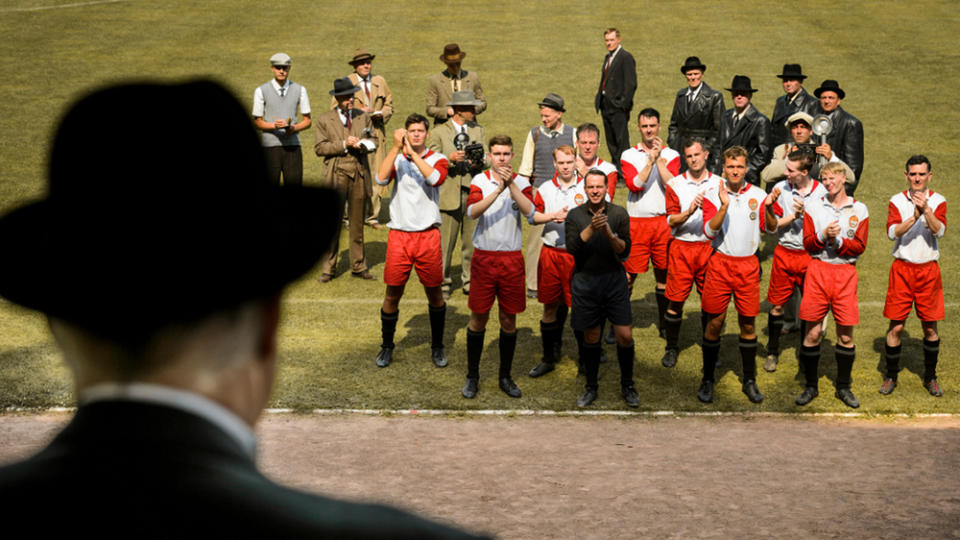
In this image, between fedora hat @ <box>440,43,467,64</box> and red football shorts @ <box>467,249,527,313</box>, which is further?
fedora hat @ <box>440,43,467,64</box>

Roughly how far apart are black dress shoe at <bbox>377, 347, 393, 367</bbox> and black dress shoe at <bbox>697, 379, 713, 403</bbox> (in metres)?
3.16

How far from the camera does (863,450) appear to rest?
863 centimetres

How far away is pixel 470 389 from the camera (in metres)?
9.83

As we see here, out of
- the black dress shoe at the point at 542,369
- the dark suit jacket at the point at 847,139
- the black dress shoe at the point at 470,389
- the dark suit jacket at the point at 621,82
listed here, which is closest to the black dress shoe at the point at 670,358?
the black dress shoe at the point at 542,369

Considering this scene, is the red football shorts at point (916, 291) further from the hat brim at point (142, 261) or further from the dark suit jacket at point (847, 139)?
the hat brim at point (142, 261)

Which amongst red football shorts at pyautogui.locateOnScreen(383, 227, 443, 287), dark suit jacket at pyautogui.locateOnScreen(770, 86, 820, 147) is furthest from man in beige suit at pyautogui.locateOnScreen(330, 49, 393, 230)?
dark suit jacket at pyautogui.locateOnScreen(770, 86, 820, 147)

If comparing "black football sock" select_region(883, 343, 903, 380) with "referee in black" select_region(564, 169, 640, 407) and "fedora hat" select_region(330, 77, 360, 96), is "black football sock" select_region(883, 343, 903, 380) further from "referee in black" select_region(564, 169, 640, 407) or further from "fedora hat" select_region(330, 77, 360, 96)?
"fedora hat" select_region(330, 77, 360, 96)

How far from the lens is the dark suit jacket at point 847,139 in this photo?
38.3ft

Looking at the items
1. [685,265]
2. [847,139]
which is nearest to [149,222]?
[685,265]

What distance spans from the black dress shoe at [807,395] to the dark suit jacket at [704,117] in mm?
4238

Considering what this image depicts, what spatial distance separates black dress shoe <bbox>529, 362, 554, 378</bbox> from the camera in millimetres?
10414

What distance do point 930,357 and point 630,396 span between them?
9.68 ft

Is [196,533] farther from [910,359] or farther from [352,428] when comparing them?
[910,359]

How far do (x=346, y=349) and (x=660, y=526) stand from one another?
16.2ft
